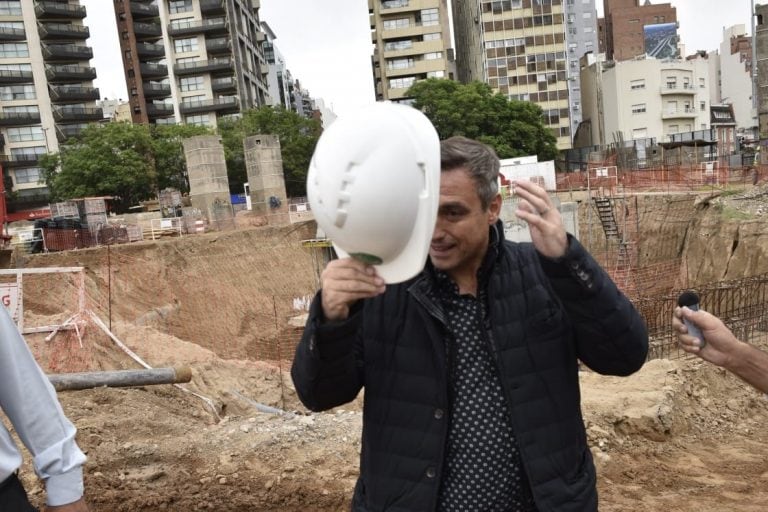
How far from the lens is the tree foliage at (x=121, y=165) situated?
3956 cm

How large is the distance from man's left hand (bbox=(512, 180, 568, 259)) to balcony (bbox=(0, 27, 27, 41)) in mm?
65071

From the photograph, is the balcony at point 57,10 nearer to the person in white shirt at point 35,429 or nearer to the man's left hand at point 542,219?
the person in white shirt at point 35,429

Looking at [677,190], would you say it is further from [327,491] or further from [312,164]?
[312,164]

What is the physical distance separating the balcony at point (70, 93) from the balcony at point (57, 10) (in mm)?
6742

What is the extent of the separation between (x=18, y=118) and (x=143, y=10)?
15646 millimetres

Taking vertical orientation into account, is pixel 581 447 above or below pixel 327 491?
above

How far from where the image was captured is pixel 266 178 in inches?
1060

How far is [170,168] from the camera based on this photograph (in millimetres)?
41906

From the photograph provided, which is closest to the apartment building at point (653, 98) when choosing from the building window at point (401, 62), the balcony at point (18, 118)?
the building window at point (401, 62)

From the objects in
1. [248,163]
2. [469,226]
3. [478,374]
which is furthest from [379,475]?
[248,163]

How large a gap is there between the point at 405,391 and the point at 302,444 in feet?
13.6

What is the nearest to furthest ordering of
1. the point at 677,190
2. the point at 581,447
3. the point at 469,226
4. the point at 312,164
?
the point at 312,164 < the point at 469,226 < the point at 581,447 < the point at 677,190

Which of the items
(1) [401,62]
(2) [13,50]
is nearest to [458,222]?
(1) [401,62]

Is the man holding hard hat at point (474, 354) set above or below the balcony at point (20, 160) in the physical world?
below
